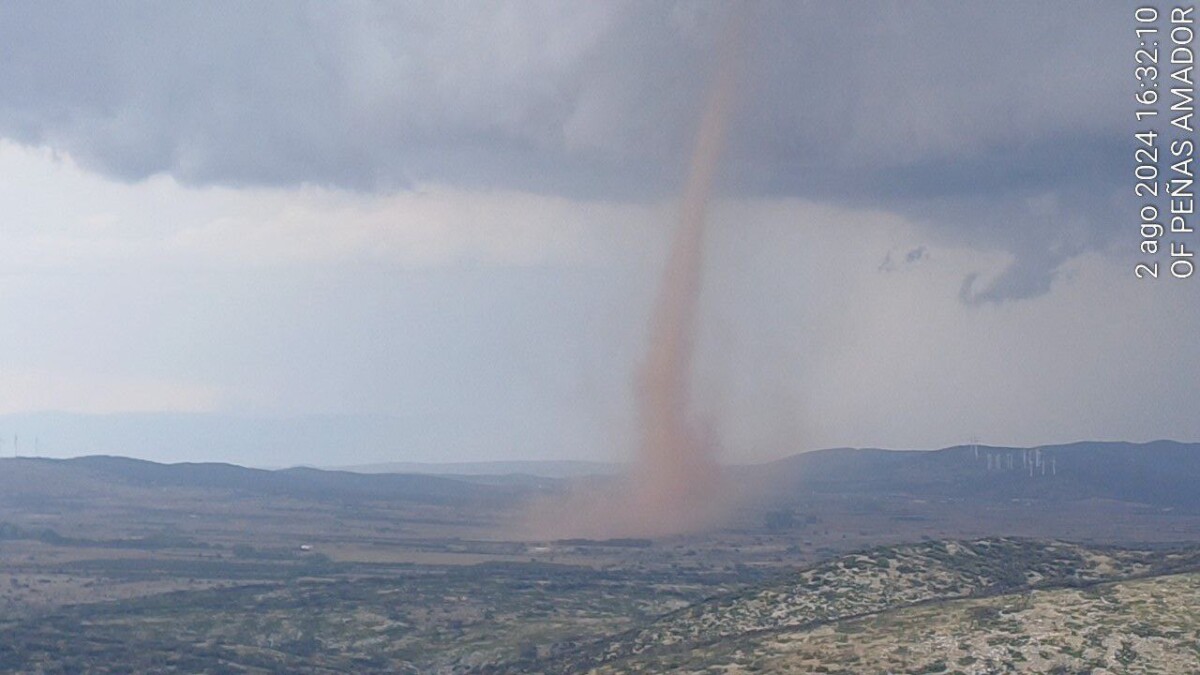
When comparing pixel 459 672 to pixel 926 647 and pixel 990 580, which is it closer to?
pixel 990 580

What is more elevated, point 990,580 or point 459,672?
point 990,580

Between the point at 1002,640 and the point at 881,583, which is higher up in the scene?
the point at 881,583

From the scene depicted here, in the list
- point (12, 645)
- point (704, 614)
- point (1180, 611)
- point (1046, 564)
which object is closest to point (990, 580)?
point (1046, 564)

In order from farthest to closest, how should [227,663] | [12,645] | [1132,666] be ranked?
[12,645] < [227,663] < [1132,666]

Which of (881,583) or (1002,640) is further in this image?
(881,583)

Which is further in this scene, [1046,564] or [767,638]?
[1046,564]

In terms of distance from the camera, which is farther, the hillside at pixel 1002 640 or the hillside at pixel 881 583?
the hillside at pixel 881 583

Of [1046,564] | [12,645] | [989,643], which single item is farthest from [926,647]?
[12,645]

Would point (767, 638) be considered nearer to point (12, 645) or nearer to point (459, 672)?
point (459, 672)

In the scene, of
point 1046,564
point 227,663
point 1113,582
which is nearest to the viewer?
point 1113,582

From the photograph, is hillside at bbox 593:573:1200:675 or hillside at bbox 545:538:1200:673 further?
hillside at bbox 545:538:1200:673
